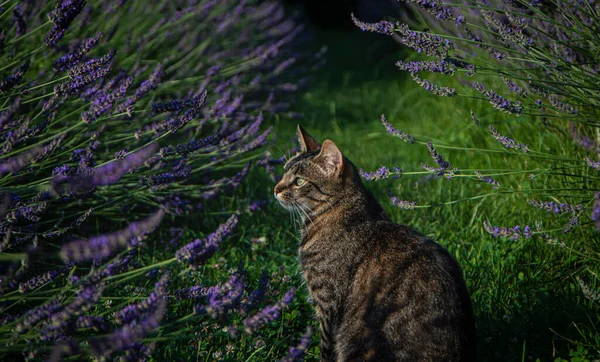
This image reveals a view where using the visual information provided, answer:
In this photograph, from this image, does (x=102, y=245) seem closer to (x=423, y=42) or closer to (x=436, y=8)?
(x=423, y=42)

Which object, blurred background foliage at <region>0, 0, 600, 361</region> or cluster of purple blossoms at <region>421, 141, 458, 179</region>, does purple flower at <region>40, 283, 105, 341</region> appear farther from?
cluster of purple blossoms at <region>421, 141, 458, 179</region>

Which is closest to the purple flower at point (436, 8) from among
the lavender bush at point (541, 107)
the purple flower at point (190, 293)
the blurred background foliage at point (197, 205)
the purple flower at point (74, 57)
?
the lavender bush at point (541, 107)

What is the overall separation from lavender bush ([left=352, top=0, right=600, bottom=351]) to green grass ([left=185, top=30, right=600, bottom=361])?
2 cm

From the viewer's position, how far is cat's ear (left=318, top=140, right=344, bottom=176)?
2357mm

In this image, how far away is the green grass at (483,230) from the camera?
6.94 feet

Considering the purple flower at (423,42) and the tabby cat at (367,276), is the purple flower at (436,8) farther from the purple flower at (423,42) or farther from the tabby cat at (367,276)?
the tabby cat at (367,276)

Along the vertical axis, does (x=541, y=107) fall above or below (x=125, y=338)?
below

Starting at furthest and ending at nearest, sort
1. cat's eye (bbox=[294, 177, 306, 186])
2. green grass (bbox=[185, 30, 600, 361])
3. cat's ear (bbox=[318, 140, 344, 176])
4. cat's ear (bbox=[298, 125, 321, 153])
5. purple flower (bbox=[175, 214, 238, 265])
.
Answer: cat's ear (bbox=[298, 125, 321, 153]), cat's eye (bbox=[294, 177, 306, 186]), cat's ear (bbox=[318, 140, 344, 176]), green grass (bbox=[185, 30, 600, 361]), purple flower (bbox=[175, 214, 238, 265])

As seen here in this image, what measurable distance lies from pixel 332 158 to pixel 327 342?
726mm

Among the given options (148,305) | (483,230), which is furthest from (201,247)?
(483,230)

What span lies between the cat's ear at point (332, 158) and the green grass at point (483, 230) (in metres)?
0.28

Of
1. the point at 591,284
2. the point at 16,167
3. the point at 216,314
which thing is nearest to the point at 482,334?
the point at 591,284

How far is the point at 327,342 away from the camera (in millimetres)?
2059

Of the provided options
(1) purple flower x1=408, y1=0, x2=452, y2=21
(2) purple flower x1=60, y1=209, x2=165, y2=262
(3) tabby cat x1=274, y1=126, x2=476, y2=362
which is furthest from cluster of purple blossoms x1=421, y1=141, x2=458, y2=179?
(2) purple flower x1=60, y1=209, x2=165, y2=262
